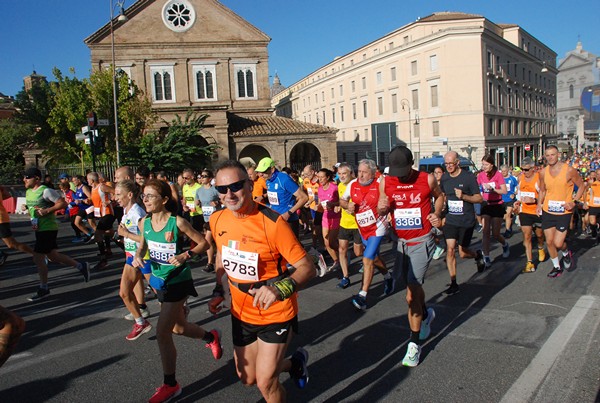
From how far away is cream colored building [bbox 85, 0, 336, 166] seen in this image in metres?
36.2

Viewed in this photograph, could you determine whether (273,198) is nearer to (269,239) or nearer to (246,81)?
(269,239)

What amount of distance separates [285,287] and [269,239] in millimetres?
377

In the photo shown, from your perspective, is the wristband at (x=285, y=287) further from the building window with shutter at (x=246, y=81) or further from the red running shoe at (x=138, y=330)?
the building window with shutter at (x=246, y=81)

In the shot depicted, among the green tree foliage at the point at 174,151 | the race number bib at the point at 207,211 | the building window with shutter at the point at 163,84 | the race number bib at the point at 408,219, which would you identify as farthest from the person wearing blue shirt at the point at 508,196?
the building window with shutter at the point at 163,84

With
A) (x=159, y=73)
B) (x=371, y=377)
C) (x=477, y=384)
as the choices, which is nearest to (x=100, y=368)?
(x=371, y=377)

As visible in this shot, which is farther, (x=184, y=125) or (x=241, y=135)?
(x=241, y=135)

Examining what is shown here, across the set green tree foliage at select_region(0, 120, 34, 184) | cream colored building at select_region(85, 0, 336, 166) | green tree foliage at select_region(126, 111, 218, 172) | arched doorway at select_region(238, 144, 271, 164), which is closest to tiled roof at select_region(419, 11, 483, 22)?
cream colored building at select_region(85, 0, 336, 166)

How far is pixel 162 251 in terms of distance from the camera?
441cm

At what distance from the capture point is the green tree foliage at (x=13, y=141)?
3697 centimetres

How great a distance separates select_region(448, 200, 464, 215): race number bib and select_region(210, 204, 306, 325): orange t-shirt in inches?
198

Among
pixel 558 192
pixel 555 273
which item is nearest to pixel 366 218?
pixel 558 192

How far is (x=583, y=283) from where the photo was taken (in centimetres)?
724

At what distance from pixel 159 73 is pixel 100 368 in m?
35.9

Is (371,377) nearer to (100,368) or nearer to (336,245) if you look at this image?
(100,368)
